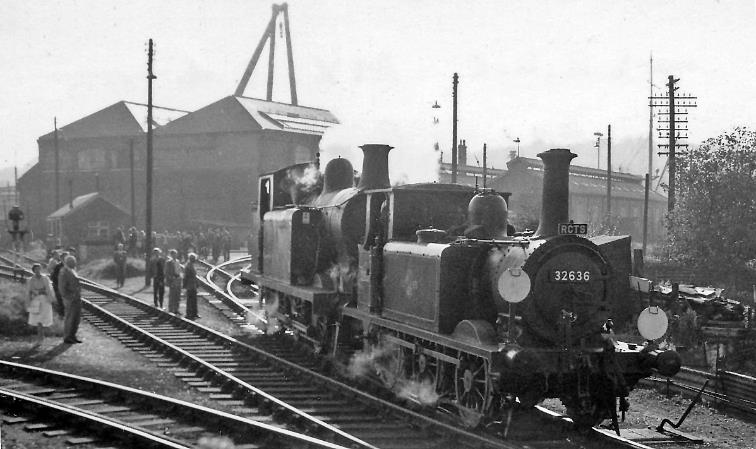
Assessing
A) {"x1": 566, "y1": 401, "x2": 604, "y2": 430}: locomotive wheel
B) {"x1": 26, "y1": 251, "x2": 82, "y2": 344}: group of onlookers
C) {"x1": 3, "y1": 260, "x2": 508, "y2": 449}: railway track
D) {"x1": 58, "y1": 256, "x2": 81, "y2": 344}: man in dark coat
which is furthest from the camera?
{"x1": 26, "y1": 251, "x2": 82, "y2": 344}: group of onlookers

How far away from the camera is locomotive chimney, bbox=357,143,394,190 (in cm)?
1298

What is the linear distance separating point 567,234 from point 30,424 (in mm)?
6452

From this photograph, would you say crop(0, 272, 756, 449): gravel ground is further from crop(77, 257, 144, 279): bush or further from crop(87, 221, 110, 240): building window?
crop(87, 221, 110, 240): building window

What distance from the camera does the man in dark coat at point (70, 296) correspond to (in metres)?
15.4

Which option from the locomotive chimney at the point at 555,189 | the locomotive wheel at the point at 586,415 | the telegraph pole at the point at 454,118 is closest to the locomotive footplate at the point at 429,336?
the locomotive wheel at the point at 586,415

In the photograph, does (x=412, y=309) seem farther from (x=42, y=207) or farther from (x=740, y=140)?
(x=42, y=207)

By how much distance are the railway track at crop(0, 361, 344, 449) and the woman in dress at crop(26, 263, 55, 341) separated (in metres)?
4.48

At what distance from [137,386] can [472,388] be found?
17.3ft

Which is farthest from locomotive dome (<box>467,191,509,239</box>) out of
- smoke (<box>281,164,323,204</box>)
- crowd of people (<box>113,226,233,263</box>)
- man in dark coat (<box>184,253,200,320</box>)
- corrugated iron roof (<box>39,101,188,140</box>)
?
corrugated iron roof (<box>39,101,188,140</box>)

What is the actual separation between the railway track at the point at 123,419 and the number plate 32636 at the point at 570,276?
2854mm

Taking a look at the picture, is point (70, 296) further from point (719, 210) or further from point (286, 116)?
point (286, 116)

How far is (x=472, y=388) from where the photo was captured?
9141mm

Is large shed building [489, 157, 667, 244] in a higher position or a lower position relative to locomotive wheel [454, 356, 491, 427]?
higher

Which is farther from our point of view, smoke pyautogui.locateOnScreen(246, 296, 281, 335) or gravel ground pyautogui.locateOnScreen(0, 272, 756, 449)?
smoke pyautogui.locateOnScreen(246, 296, 281, 335)
